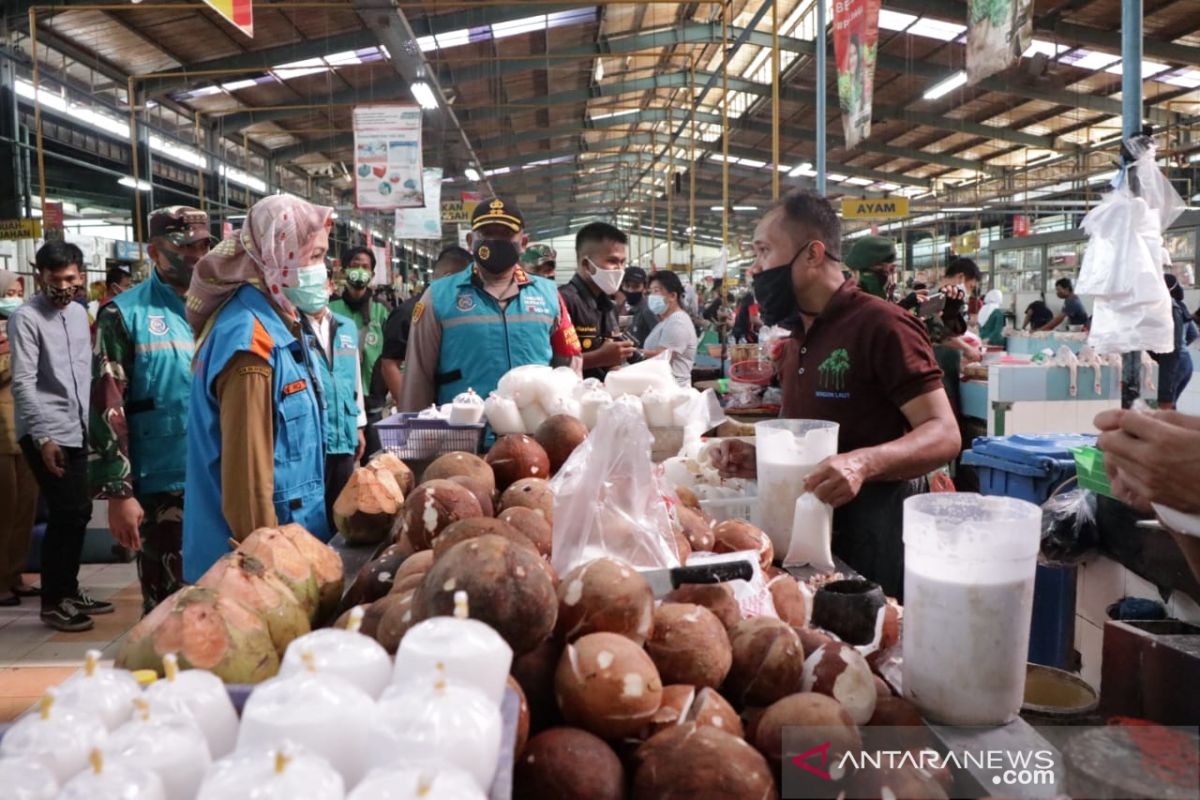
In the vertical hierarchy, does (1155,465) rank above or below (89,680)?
above

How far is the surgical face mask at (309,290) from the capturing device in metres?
3.03

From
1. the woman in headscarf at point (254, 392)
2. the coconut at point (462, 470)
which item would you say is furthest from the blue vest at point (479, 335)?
the coconut at point (462, 470)

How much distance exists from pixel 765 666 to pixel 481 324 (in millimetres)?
3122

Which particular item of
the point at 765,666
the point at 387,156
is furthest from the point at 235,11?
the point at 765,666

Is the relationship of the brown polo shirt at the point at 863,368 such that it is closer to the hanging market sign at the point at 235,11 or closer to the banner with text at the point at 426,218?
the hanging market sign at the point at 235,11

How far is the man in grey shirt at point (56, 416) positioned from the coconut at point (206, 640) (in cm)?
438

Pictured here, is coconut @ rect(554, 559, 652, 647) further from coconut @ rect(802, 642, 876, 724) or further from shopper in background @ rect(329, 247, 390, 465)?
shopper in background @ rect(329, 247, 390, 465)

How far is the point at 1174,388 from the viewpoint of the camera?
7465 mm

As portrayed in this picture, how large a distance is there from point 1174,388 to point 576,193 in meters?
31.1

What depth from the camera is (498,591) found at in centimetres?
123

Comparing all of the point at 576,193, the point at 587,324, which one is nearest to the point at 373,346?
the point at 587,324

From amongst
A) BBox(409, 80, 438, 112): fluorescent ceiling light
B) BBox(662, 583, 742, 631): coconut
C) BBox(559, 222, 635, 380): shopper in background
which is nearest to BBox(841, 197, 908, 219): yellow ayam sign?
BBox(409, 80, 438, 112): fluorescent ceiling light

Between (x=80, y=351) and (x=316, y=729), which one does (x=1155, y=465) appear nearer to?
(x=316, y=729)

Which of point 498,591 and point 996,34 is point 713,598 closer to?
point 498,591
